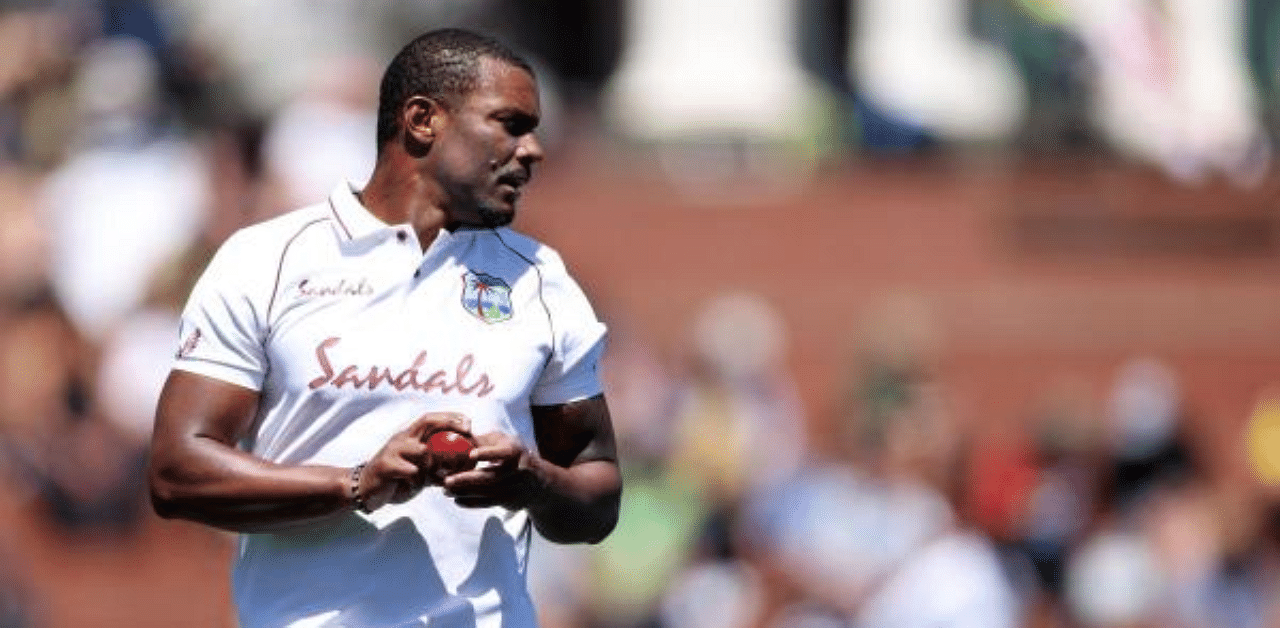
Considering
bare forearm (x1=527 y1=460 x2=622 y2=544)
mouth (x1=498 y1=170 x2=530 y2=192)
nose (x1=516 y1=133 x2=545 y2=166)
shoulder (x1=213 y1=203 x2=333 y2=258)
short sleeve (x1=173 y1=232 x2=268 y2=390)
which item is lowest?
bare forearm (x1=527 y1=460 x2=622 y2=544)

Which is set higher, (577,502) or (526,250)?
(526,250)

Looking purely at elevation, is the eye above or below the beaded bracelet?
above

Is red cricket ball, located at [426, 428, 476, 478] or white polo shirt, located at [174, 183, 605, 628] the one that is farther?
white polo shirt, located at [174, 183, 605, 628]

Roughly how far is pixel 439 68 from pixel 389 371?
1.73 ft

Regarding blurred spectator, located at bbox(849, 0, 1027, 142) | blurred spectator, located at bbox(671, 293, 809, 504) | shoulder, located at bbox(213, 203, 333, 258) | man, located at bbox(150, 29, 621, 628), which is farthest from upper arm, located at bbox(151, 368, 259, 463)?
blurred spectator, located at bbox(849, 0, 1027, 142)

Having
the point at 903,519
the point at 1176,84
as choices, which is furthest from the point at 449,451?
the point at 1176,84

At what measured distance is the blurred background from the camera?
12469 mm

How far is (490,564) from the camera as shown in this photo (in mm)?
5887

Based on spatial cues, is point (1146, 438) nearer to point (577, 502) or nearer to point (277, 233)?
point (577, 502)

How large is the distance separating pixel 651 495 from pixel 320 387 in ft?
23.0

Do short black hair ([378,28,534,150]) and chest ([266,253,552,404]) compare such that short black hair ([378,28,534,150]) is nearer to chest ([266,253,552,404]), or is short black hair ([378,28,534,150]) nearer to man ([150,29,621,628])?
man ([150,29,621,628])

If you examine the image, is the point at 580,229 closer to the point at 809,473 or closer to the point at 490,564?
the point at 809,473

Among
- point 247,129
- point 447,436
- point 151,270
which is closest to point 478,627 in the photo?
point 447,436

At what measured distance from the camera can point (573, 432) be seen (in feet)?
19.7
